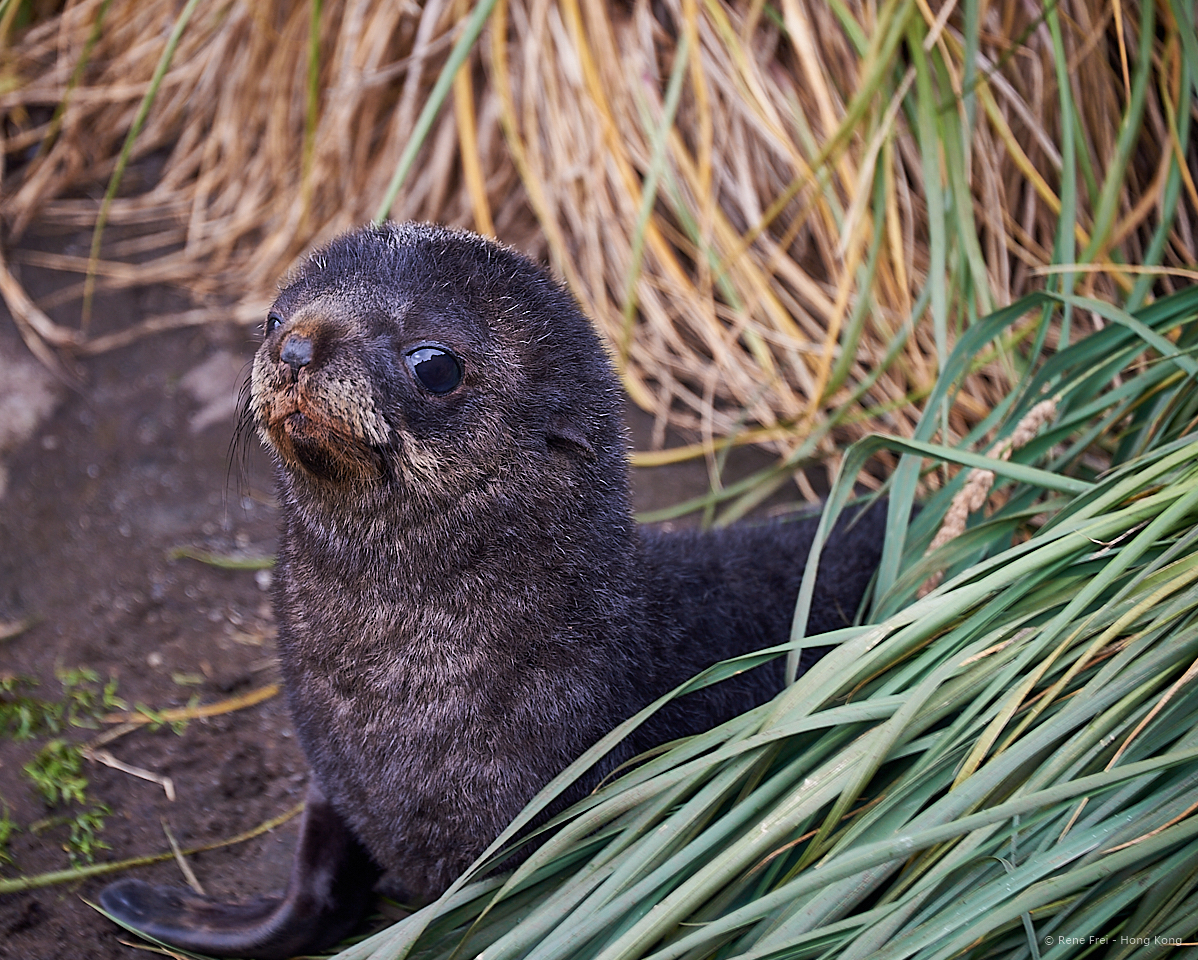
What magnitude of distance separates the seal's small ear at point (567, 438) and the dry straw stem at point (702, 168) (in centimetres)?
150

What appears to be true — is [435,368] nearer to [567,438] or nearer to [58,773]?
[567,438]

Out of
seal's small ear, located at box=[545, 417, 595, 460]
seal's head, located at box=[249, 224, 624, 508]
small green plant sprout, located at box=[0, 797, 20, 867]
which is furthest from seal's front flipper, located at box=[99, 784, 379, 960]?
seal's small ear, located at box=[545, 417, 595, 460]

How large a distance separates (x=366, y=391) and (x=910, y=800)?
1.28 metres

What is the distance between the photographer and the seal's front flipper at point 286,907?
2.55 metres

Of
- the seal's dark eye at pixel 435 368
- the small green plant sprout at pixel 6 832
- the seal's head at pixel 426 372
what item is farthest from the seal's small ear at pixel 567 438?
the small green plant sprout at pixel 6 832

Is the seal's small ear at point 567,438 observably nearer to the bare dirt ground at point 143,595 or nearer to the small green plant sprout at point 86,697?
the bare dirt ground at point 143,595

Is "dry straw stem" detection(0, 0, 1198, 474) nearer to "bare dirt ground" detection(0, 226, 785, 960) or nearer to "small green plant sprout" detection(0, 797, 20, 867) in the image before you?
"bare dirt ground" detection(0, 226, 785, 960)

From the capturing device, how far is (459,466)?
2.19 metres

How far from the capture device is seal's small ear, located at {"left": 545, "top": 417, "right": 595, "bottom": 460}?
229 centimetres

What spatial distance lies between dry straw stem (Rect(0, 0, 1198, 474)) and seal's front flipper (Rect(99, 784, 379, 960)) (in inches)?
78.8

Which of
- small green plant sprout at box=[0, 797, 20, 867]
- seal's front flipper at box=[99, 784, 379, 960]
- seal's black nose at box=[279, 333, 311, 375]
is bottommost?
seal's front flipper at box=[99, 784, 379, 960]

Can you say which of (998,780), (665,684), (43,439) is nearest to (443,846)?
(665,684)

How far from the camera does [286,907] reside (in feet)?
8.48

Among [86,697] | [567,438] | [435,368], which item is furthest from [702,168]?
[86,697]
